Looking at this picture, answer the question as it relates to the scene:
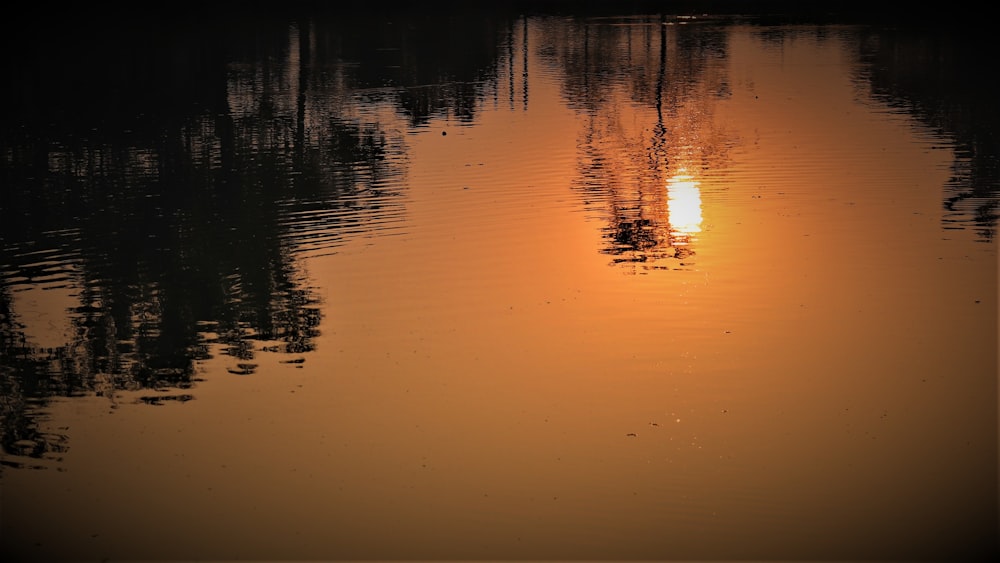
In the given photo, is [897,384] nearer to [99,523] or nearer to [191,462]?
[191,462]

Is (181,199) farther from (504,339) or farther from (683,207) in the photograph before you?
(504,339)

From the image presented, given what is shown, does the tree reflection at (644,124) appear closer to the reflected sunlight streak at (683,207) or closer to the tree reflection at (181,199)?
the reflected sunlight streak at (683,207)

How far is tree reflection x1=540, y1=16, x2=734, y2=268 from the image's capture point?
880 inches

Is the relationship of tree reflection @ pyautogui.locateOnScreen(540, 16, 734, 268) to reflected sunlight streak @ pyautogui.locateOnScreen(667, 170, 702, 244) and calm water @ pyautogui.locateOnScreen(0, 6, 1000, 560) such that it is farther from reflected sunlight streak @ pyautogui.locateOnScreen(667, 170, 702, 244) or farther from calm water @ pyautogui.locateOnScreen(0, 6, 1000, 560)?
calm water @ pyautogui.locateOnScreen(0, 6, 1000, 560)

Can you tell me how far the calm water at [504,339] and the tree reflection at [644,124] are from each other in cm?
16

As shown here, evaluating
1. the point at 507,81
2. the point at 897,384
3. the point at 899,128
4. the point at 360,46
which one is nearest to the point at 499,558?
the point at 897,384

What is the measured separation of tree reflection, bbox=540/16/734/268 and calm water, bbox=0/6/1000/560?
0.16m

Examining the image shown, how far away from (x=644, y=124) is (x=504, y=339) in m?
20.8

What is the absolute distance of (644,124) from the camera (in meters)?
35.9

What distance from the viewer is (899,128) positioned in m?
33.1

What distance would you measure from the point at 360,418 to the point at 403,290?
200 inches

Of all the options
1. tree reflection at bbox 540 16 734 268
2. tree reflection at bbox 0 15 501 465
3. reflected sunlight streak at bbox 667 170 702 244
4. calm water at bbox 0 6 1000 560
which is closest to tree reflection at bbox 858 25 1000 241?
calm water at bbox 0 6 1000 560

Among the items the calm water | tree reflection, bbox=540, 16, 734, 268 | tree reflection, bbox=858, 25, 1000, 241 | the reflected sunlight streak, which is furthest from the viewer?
tree reflection, bbox=858, 25, 1000, 241

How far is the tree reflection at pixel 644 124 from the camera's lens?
22359 millimetres
